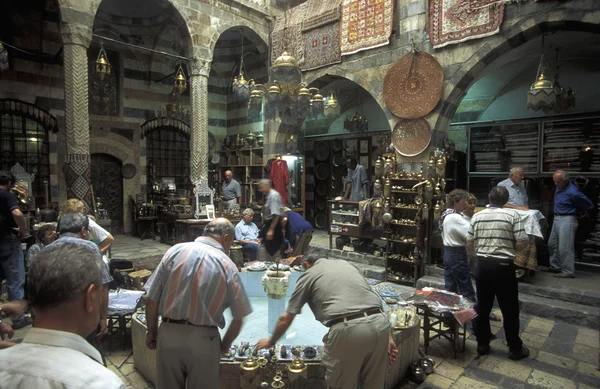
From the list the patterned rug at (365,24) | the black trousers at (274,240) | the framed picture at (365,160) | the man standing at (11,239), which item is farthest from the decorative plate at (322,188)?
the man standing at (11,239)

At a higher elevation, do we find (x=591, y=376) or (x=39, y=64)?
(x=39, y=64)

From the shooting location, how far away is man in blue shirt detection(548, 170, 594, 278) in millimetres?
5688

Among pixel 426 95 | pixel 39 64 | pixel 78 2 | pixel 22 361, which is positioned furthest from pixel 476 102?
pixel 39 64

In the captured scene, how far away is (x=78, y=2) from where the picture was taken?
6.93 m

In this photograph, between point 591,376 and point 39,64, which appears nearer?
point 591,376

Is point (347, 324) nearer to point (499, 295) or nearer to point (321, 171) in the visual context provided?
point (499, 295)

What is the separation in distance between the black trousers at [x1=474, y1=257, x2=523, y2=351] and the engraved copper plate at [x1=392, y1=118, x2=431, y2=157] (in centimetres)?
366

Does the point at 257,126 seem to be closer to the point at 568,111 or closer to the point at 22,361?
the point at 568,111

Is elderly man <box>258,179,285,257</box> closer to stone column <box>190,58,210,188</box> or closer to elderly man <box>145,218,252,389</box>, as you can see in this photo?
stone column <box>190,58,210,188</box>

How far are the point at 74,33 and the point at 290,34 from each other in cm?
500

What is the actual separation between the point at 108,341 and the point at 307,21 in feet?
26.6

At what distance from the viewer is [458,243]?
4.66 m

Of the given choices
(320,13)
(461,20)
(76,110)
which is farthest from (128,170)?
(461,20)

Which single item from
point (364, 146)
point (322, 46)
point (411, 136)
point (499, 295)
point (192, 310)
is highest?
point (322, 46)
